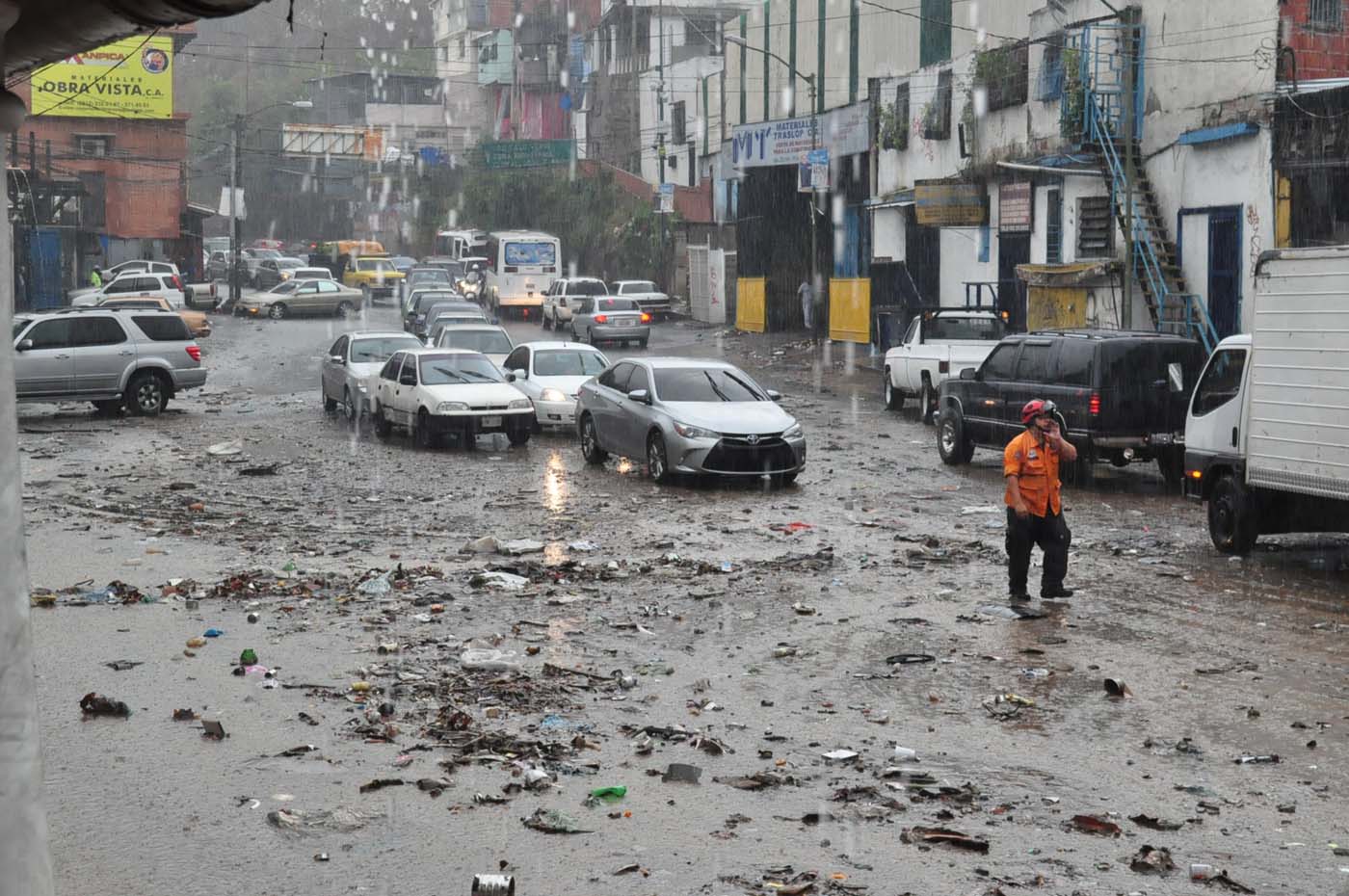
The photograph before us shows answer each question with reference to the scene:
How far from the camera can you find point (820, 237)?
53.9 metres

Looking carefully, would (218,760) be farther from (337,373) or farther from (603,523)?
(337,373)

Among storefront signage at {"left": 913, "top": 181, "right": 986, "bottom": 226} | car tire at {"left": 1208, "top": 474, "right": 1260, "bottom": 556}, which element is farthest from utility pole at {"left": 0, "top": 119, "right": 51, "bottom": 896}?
storefront signage at {"left": 913, "top": 181, "right": 986, "bottom": 226}

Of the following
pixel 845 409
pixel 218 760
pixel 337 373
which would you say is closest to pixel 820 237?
pixel 845 409

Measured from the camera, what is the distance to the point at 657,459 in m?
19.8

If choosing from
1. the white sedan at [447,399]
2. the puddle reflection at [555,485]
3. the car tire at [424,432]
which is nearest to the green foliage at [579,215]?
the white sedan at [447,399]

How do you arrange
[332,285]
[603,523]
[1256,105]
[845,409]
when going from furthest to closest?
1. [332,285]
2. [845,409]
3. [1256,105]
4. [603,523]

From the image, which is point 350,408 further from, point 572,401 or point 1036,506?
point 1036,506

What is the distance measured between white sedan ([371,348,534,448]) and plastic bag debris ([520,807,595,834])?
1675 centimetres

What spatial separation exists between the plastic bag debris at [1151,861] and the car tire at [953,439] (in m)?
15.4

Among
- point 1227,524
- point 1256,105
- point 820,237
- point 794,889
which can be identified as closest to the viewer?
point 794,889

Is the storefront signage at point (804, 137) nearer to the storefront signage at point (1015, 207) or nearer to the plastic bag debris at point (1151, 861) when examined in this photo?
the storefront signage at point (1015, 207)

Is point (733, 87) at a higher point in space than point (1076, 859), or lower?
higher

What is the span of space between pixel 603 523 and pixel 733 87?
4682 centimetres

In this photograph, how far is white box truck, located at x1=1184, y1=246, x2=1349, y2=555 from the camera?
1309 cm
